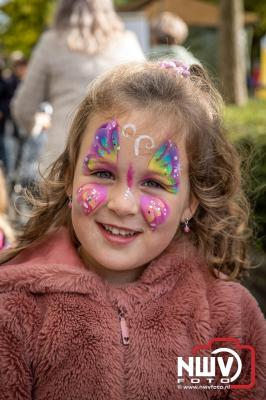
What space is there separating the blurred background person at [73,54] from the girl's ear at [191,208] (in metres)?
1.88

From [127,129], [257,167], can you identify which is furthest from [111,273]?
[257,167]

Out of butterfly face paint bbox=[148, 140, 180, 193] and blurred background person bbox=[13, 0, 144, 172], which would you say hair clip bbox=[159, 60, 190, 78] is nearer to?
butterfly face paint bbox=[148, 140, 180, 193]

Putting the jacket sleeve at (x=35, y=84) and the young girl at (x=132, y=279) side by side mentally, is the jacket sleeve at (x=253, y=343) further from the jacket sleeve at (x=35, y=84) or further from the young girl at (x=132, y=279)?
the jacket sleeve at (x=35, y=84)

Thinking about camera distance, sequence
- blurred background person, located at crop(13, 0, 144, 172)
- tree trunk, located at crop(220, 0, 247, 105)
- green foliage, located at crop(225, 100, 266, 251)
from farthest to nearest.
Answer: tree trunk, located at crop(220, 0, 247, 105) → blurred background person, located at crop(13, 0, 144, 172) → green foliage, located at crop(225, 100, 266, 251)

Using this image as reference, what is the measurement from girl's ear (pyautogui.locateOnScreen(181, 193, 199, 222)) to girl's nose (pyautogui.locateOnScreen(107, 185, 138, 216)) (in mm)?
300

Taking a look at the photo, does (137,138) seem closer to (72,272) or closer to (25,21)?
(72,272)

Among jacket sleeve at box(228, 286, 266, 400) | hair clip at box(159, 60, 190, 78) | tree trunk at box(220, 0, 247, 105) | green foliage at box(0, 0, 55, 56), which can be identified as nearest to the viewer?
jacket sleeve at box(228, 286, 266, 400)

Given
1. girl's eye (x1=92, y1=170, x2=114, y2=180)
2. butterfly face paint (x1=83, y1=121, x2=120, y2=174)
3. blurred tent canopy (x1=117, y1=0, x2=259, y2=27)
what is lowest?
girl's eye (x1=92, y1=170, x2=114, y2=180)

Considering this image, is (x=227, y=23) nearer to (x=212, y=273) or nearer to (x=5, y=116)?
(x=5, y=116)

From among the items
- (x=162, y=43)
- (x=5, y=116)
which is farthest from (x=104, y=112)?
(x=5, y=116)

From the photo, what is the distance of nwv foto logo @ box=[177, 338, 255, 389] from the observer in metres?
2.22

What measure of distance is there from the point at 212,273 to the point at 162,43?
4.51 m

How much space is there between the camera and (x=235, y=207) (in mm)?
2709

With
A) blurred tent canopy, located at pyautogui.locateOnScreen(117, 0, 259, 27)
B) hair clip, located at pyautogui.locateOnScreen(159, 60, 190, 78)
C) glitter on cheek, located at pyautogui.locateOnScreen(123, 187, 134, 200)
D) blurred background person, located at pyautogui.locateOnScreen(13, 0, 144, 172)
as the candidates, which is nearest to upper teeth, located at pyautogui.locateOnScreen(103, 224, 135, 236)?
glitter on cheek, located at pyautogui.locateOnScreen(123, 187, 134, 200)
